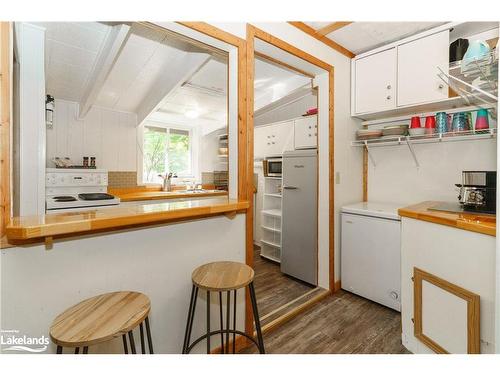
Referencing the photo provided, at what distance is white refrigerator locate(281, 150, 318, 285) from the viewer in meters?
2.61

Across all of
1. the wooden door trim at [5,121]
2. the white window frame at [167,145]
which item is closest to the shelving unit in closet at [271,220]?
the white window frame at [167,145]

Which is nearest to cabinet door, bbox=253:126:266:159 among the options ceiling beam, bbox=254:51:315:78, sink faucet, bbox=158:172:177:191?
ceiling beam, bbox=254:51:315:78

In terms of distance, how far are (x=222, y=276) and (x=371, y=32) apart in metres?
2.42

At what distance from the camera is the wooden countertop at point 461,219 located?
1.19 meters

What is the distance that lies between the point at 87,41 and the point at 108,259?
2.07m

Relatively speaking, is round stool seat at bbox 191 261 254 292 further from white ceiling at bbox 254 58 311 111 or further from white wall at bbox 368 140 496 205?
white ceiling at bbox 254 58 311 111

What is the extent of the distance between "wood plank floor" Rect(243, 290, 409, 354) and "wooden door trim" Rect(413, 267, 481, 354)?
0.99 feet

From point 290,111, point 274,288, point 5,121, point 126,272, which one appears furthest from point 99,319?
point 290,111

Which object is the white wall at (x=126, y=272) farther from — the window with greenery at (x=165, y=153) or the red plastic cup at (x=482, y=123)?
the window with greenery at (x=165, y=153)

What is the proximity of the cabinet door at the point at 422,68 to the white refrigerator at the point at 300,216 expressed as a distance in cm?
96

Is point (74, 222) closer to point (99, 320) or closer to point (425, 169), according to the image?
point (99, 320)

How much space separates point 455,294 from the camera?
131cm
